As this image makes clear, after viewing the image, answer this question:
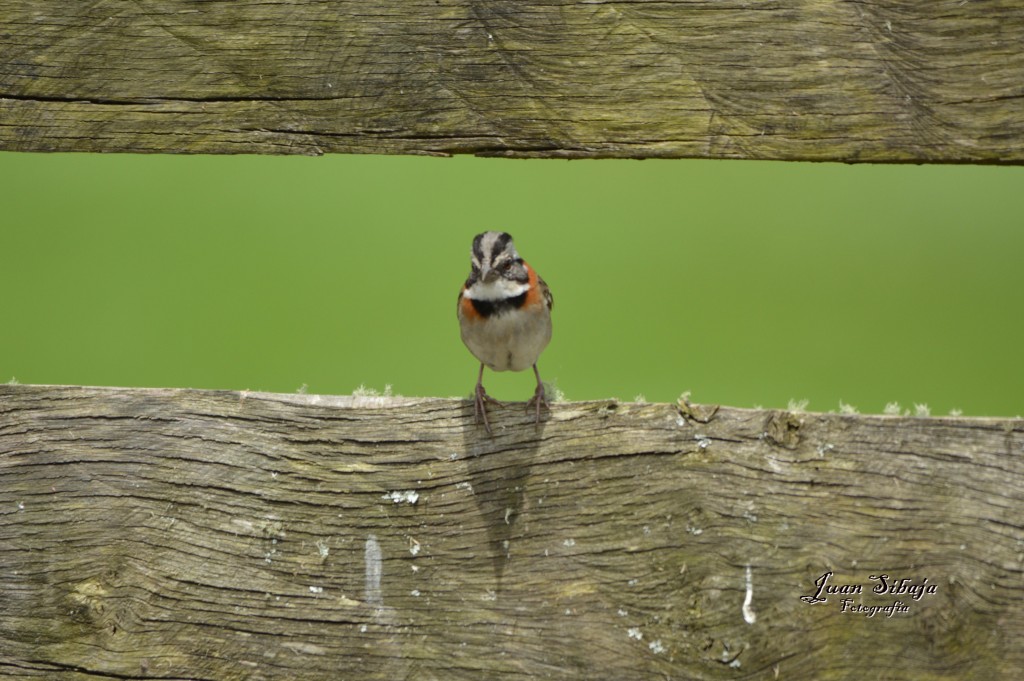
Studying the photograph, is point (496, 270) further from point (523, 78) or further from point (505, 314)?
point (523, 78)

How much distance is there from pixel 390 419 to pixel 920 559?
111cm

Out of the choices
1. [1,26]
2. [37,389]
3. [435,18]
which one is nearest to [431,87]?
[435,18]

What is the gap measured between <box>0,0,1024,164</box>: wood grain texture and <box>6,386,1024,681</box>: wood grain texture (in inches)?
21.9

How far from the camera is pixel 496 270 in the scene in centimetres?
320

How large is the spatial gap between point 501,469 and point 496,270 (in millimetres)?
1259

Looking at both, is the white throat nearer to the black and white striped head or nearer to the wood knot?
the black and white striped head

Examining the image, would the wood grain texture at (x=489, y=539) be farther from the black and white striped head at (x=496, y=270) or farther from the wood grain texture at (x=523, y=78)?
the black and white striped head at (x=496, y=270)

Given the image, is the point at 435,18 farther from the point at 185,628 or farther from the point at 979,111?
the point at 185,628

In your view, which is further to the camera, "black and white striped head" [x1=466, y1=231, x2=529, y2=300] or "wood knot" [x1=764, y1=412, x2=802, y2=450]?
"black and white striped head" [x1=466, y1=231, x2=529, y2=300]

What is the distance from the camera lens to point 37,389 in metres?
2.18

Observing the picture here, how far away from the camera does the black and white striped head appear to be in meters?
3.05

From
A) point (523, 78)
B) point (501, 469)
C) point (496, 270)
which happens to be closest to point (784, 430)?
point (501, 469)

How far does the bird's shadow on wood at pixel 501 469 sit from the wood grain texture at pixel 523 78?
58 centimetres

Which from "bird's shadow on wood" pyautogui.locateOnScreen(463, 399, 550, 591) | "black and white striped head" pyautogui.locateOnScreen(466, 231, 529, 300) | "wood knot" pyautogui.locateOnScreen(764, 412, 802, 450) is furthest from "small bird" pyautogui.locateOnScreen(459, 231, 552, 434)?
"wood knot" pyautogui.locateOnScreen(764, 412, 802, 450)
